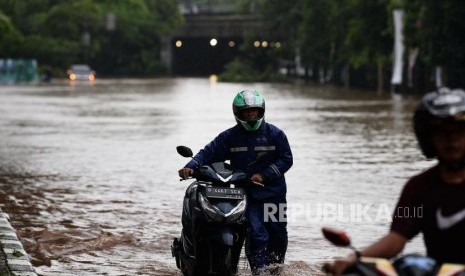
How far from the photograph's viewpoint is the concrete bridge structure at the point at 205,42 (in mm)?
116625

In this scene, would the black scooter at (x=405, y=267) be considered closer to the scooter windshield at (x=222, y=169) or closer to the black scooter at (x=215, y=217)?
the black scooter at (x=215, y=217)

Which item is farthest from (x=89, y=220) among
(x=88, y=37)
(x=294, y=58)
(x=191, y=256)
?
(x=88, y=37)

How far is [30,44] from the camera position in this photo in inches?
3959

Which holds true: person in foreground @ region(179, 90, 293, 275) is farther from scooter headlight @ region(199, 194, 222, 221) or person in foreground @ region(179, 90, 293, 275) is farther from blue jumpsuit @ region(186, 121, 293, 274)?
scooter headlight @ region(199, 194, 222, 221)

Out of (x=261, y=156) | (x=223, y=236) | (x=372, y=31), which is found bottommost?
(x=372, y=31)

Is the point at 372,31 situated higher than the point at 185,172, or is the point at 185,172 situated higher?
the point at 185,172

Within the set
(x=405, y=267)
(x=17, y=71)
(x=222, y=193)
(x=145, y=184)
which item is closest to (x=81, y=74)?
(x=17, y=71)

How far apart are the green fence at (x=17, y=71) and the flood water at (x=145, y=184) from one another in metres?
52.9

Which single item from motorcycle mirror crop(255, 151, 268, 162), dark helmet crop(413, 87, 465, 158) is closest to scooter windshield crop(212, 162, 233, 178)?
motorcycle mirror crop(255, 151, 268, 162)

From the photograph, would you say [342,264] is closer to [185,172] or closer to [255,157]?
[185,172]

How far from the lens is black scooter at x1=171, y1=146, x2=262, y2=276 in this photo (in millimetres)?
8164

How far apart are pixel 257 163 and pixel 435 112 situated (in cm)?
416

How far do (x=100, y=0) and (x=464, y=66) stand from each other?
79.9 meters

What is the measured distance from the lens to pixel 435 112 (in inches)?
175
